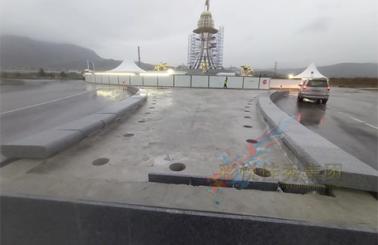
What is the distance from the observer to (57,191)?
197cm

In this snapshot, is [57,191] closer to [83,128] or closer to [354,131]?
[83,128]

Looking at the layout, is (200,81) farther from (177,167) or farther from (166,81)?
(177,167)

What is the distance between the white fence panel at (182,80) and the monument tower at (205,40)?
32.2m

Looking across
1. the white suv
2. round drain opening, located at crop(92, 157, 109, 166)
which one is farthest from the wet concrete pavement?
the white suv

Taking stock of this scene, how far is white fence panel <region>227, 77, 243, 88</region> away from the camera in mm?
17814

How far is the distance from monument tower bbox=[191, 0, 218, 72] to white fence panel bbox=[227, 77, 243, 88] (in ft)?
106

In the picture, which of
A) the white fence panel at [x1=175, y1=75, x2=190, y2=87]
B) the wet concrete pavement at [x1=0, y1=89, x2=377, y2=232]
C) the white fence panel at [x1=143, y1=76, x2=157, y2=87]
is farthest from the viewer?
the white fence panel at [x1=143, y1=76, x2=157, y2=87]

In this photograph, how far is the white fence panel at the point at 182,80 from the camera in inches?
725

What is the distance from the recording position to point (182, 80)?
18.5 metres

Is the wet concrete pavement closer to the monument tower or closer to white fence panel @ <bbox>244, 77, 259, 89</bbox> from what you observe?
white fence panel @ <bbox>244, 77, 259, 89</bbox>

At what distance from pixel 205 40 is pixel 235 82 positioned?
131 feet

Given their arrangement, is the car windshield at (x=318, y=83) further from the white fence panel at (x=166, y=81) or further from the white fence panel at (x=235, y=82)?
the white fence panel at (x=166, y=81)

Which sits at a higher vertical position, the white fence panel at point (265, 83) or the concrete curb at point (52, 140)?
the white fence panel at point (265, 83)

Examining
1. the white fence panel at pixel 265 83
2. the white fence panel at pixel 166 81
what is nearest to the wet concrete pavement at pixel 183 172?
the white fence panel at pixel 166 81
